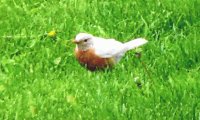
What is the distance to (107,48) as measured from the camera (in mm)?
4453

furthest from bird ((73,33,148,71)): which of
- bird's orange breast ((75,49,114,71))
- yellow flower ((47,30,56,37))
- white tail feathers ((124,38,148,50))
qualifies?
yellow flower ((47,30,56,37))

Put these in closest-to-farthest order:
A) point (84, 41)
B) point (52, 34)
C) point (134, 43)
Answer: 1. point (84, 41)
2. point (134, 43)
3. point (52, 34)

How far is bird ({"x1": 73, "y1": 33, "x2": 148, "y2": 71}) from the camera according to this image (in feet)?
14.5

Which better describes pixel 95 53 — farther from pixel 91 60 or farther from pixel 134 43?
pixel 134 43

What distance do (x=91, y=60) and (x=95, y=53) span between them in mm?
49

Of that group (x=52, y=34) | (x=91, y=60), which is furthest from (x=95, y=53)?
(x=52, y=34)

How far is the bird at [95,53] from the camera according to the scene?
443 cm

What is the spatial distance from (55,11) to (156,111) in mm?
1929

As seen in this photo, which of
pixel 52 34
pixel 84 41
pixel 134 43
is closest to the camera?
pixel 84 41

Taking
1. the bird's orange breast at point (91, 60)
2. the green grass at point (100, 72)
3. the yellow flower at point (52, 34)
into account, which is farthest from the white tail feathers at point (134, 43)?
the yellow flower at point (52, 34)

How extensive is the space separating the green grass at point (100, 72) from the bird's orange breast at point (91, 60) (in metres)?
0.06

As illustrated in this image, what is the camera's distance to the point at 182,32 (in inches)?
196

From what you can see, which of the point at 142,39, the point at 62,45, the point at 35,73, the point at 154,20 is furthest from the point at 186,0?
the point at 35,73

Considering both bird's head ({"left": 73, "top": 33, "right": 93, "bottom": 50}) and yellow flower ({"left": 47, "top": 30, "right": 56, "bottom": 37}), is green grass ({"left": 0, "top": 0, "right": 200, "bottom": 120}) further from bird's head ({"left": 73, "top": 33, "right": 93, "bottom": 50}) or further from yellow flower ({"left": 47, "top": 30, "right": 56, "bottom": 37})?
bird's head ({"left": 73, "top": 33, "right": 93, "bottom": 50})
